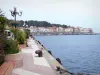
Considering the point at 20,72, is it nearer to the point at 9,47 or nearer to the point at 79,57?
the point at 9,47

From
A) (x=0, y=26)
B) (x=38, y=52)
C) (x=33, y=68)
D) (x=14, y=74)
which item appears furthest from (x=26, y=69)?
(x=38, y=52)

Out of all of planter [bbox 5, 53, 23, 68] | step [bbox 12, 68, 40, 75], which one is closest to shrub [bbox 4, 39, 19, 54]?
planter [bbox 5, 53, 23, 68]

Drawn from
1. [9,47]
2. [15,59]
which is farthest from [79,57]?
[15,59]

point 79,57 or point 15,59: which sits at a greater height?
point 15,59

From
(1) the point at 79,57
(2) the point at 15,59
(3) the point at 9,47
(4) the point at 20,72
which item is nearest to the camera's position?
(4) the point at 20,72

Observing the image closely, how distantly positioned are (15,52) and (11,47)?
0.46 meters

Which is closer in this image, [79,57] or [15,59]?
[15,59]

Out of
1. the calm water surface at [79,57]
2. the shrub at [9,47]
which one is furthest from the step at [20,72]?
the calm water surface at [79,57]

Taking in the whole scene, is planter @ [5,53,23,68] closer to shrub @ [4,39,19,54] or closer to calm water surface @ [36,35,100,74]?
shrub @ [4,39,19,54]

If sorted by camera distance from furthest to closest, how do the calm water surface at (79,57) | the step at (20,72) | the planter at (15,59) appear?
the calm water surface at (79,57) < the planter at (15,59) < the step at (20,72)

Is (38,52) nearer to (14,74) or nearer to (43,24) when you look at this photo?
(14,74)

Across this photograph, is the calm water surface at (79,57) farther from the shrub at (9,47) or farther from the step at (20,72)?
the step at (20,72)

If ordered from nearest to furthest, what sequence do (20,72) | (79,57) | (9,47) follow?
(20,72) → (9,47) → (79,57)

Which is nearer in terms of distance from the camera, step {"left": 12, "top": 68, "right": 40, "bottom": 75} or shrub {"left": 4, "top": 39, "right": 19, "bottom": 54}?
step {"left": 12, "top": 68, "right": 40, "bottom": 75}
